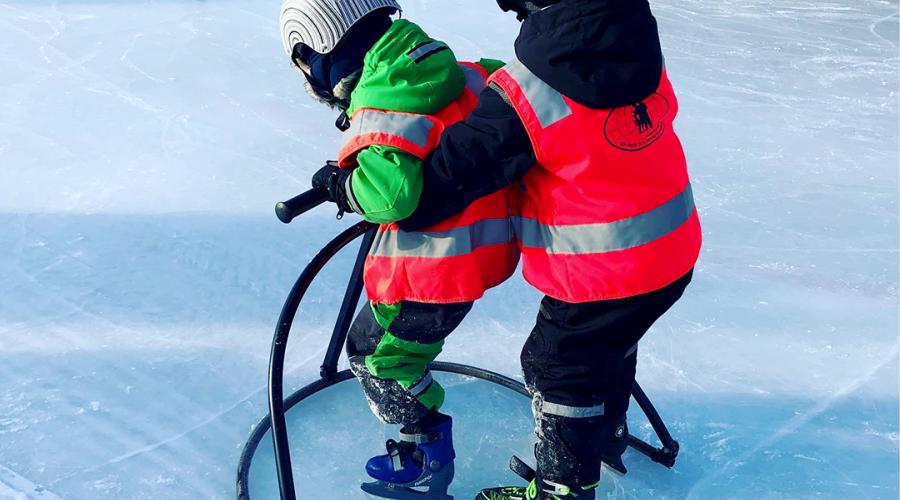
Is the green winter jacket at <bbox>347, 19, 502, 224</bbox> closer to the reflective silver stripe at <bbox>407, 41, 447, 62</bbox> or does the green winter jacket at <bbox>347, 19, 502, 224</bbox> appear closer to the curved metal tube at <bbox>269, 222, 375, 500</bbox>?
the reflective silver stripe at <bbox>407, 41, 447, 62</bbox>

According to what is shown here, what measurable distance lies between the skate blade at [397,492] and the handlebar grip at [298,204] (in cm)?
64

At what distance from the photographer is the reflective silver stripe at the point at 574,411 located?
1510mm

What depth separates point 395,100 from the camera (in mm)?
1387

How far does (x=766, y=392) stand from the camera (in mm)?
2174

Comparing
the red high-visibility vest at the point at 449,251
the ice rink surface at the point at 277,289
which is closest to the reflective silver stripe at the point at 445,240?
the red high-visibility vest at the point at 449,251

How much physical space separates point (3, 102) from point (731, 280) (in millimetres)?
2629

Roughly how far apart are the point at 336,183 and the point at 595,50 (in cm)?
46

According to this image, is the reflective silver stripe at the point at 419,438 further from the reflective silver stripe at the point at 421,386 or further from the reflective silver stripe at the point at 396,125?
the reflective silver stripe at the point at 396,125

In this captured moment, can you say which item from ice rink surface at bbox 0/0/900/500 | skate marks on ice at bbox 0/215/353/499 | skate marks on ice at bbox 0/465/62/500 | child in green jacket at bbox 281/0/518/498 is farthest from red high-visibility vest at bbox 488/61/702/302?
skate marks on ice at bbox 0/465/62/500

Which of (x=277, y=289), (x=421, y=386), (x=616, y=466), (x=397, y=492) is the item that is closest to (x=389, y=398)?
(x=421, y=386)

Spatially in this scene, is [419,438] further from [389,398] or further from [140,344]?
[140,344]

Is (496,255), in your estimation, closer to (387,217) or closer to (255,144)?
(387,217)

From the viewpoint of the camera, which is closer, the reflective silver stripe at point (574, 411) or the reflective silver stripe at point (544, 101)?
the reflective silver stripe at point (544, 101)

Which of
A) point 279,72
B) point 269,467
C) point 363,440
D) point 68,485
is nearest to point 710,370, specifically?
point 363,440
